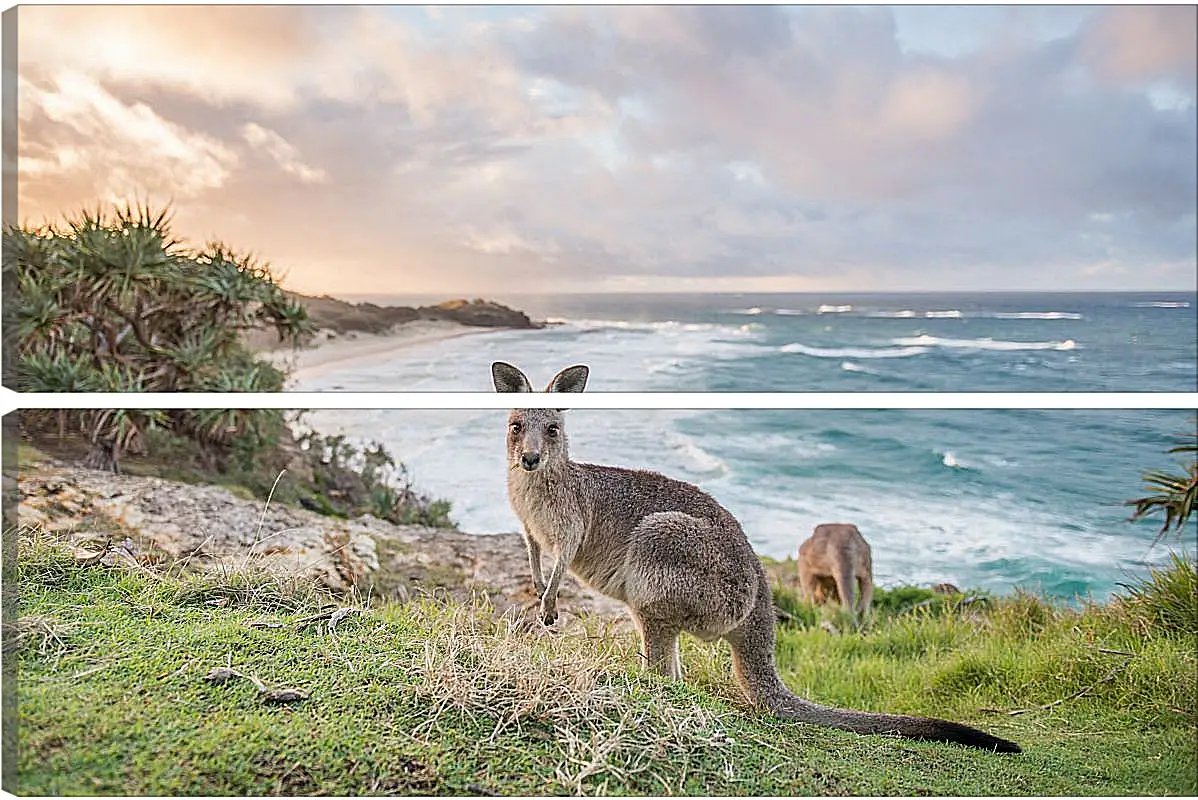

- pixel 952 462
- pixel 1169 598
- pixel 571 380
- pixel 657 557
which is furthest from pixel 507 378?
pixel 1169 598

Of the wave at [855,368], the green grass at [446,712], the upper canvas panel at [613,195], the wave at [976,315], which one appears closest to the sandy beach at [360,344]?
the upper canvas panel at [613,195]

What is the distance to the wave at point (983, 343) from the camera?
393cm

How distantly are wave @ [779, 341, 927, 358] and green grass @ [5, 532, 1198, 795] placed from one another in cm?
197

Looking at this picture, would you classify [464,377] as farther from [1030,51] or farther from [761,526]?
[1030,51]

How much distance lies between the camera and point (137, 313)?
11.1ft

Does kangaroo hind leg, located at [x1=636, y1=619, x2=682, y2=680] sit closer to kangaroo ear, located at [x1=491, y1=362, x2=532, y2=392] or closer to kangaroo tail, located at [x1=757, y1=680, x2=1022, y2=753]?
kangaroo tail, located at [x1=757, y1=680, x2=1022, y2=753]

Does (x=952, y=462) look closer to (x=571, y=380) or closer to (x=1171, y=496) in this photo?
(x=1171, y=496)

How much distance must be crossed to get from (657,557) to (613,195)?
212 cm

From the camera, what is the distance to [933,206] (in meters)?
3.79

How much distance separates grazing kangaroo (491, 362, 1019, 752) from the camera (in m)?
1.81

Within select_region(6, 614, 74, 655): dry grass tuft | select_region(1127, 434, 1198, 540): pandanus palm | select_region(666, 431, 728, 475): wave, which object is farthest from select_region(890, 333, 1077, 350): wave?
select_region(6, 614, 74, 655): dry grass tuft

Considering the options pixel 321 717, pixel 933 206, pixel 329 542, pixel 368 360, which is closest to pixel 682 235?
pixel 933 206

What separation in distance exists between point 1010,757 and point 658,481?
2.58ft

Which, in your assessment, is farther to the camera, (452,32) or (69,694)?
(452,32)
